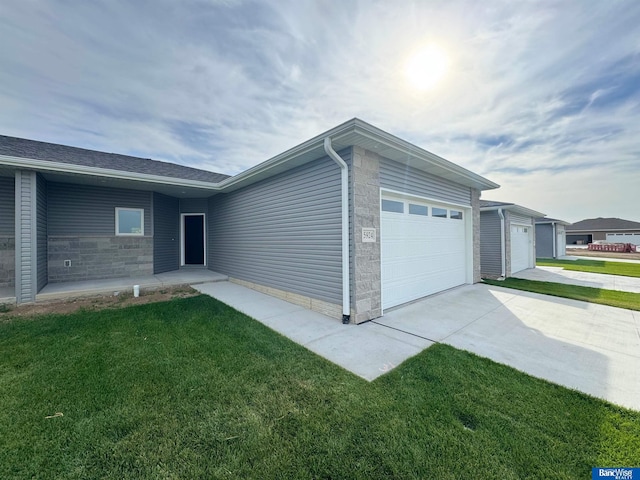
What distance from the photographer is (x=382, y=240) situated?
5176mm

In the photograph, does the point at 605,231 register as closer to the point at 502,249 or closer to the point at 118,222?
the point at 502,249

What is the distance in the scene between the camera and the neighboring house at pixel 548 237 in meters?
18.8

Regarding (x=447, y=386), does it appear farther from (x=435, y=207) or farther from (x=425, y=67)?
(x=425, y=67)

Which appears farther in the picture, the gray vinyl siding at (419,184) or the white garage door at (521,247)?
the white garage door at (521,247)

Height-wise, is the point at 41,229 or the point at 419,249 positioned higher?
the point at 41,229

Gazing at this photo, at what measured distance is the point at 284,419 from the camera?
2234mm

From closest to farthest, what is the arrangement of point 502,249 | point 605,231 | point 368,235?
point 368,235
point 502,249
point 605,231

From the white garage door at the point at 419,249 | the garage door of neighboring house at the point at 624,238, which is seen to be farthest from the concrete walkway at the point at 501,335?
the garage door of neighboring house at the point at 624,238

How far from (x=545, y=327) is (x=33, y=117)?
1432 centimetres

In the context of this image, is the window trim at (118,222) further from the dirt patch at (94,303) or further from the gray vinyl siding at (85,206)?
the dirt patch at (94,303)

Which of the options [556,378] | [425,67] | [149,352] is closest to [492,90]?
[425,67]

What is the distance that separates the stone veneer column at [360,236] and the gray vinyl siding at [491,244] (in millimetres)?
8005

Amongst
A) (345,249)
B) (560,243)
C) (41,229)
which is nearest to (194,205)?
(41,229)

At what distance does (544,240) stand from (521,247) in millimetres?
10171
